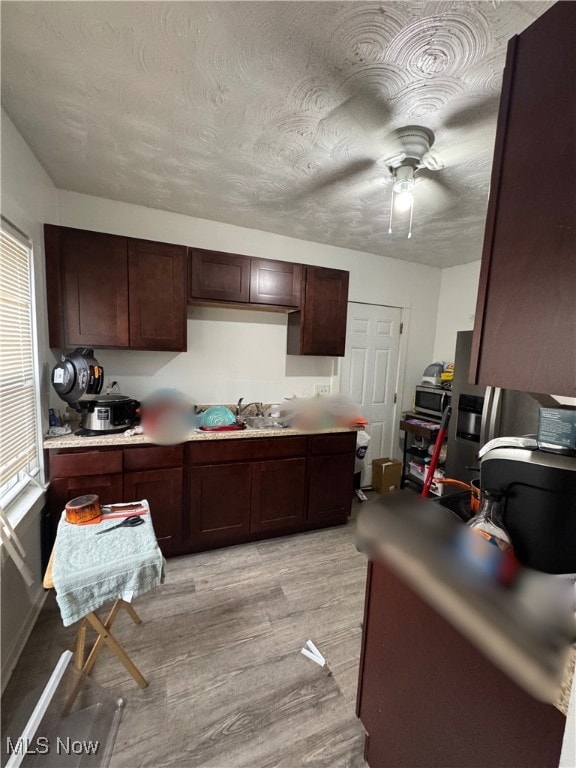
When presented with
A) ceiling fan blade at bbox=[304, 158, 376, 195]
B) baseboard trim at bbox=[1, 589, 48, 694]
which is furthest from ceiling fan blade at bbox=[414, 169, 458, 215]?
baseboard trim at bbox=[1, 589, 48, 694]

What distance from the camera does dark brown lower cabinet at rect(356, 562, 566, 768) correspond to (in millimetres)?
601

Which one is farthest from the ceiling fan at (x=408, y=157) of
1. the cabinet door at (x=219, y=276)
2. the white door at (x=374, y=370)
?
the white door at (x=374, y=370)

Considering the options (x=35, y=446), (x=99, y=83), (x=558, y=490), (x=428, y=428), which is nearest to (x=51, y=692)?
(x=35, y=446)

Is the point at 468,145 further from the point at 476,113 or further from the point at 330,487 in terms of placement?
the point at 330,487

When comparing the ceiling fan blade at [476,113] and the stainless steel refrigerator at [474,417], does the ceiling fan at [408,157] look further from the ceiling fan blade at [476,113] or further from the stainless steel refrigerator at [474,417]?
the stainless steel refrigerator at [474,417]

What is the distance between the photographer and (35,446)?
5.59 feet

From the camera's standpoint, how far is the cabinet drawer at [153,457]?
1930mm

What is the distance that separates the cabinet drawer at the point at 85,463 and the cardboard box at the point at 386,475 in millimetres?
2406

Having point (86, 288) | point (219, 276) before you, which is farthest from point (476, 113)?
point (86, 288)

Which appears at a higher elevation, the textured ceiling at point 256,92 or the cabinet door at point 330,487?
the textured ceiling at point 256,92

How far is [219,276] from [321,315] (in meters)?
0.90

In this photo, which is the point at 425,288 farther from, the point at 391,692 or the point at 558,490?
the point at 391,692

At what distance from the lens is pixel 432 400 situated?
306 cm

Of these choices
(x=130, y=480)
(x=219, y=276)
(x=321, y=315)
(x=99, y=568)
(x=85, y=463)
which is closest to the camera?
(x=99, y=568)
